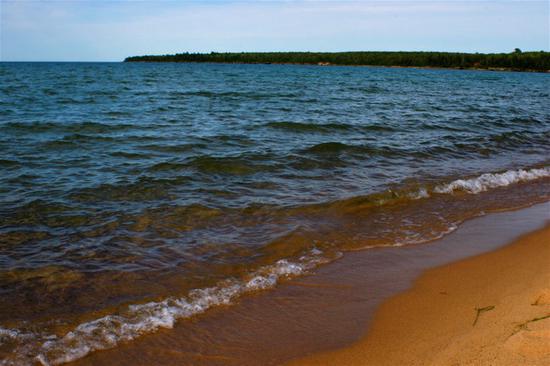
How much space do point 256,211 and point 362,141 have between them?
7168 millimetres

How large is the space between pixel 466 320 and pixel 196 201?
497cm

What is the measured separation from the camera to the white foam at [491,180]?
9.31 m

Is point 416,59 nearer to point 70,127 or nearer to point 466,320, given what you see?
point 70,127

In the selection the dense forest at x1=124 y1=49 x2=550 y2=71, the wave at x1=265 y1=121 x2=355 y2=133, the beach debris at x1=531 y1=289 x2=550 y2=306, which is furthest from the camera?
the dense forest at x1=124 y1=49 x2=550 y2=71

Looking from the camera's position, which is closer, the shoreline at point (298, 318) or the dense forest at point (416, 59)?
the shoreline at point (298, 318)

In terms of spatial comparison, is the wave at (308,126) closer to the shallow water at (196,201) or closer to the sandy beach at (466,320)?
the shallow water at (196,201)

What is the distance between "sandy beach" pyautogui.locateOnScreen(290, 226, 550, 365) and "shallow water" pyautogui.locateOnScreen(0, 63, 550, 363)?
1.30m

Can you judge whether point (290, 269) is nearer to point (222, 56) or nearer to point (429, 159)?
point (429, 159)

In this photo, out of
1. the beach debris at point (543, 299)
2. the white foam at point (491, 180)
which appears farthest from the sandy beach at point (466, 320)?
the white foam at point (491, 180)

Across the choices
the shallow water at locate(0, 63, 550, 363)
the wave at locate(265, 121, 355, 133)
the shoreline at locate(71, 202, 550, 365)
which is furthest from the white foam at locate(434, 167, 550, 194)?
the wave at locate(265, 121, 355, 133)

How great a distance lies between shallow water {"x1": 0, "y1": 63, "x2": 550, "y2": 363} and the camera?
4762 mm

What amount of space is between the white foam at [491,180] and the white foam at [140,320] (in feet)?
16.9

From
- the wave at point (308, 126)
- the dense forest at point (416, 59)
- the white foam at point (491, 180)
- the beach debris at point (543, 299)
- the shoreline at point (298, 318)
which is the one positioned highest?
the dense forest at point (416, 59)

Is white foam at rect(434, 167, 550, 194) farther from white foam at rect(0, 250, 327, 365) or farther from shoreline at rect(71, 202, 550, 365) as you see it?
white foam at rect(0, 250, 327, 365)
